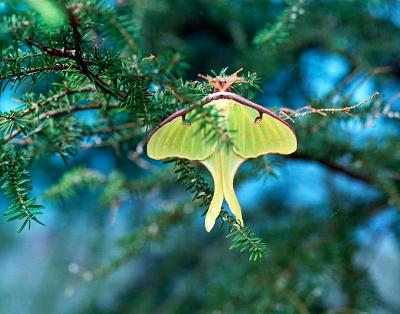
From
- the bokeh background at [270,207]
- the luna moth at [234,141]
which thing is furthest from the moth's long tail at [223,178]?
the bokeh background at [270,207]

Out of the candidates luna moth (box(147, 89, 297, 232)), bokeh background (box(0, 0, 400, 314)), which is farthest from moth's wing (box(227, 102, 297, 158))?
bokeh background (box(0, 0, 400, 314))

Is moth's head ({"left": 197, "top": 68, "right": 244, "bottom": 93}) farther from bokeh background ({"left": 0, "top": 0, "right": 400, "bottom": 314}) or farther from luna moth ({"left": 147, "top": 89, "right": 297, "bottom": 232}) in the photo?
bokeh background ({"left": 0, "top": 0, "right": 400, "bottom": 314})

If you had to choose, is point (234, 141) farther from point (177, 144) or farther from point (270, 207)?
point (270, 207)

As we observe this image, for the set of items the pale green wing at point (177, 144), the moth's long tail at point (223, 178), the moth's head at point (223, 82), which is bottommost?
the moth's long tail at point (223, 178)

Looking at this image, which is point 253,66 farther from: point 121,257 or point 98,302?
point 98,302

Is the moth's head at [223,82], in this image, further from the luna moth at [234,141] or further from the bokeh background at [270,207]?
the bokeh background at [270,207]

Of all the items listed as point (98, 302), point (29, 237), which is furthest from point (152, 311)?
point (29, 237)

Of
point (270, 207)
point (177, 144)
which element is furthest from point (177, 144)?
point (270, 207)
